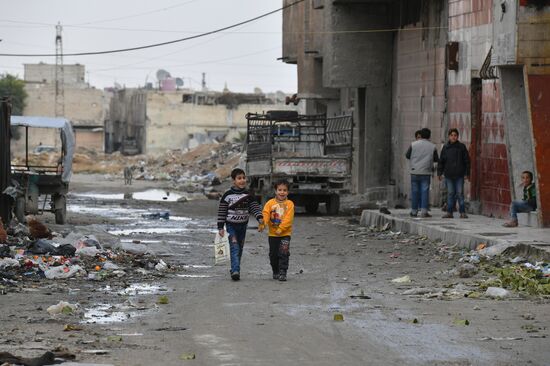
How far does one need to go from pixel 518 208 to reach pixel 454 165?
244cm

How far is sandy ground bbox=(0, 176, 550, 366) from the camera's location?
30.9 ft

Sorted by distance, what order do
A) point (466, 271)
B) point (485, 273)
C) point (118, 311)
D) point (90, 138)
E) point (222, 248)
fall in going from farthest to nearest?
point (90, 138) < point (485, 273) < point (466, 271) < point (222, 248) < point (118, 311)

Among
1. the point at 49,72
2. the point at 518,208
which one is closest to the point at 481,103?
the point at 518,208

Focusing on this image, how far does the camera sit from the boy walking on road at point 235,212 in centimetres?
1532

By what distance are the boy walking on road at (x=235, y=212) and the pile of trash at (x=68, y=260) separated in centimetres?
149

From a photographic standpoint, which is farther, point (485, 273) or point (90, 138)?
point (90, 138)

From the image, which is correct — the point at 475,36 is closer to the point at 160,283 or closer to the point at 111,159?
the point at 160,283

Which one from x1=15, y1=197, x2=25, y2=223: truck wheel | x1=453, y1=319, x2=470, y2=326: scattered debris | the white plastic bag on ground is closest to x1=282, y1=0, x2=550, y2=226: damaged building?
the white plastic bag on ground

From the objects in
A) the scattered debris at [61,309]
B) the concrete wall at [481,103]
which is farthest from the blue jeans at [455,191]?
the scattered debris at [61,309]

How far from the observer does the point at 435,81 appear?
104 ft

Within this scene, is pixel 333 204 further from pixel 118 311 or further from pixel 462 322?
pixel 462 322

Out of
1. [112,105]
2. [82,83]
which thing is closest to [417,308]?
[112,105]

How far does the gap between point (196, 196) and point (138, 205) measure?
9273 millimetres

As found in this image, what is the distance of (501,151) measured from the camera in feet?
78.3
